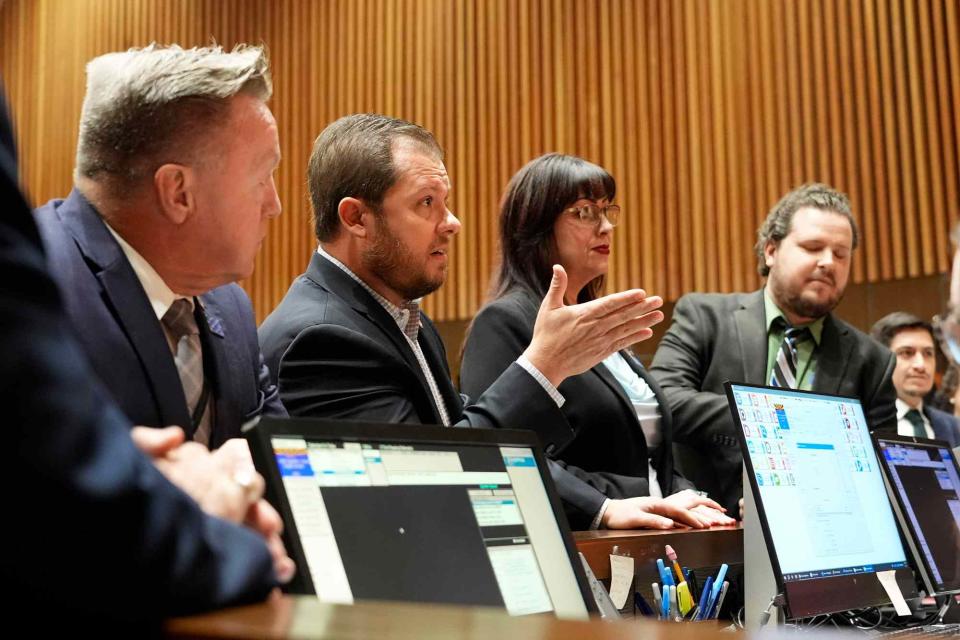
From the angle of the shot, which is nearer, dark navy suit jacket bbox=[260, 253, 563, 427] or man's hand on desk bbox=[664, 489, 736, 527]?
dark navy suit jacket bbox=[260, 253, 563, 427]

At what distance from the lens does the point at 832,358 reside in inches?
126

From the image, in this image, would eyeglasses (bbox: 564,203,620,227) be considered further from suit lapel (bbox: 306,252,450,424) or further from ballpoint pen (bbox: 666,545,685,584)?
ballpoint pen (bbox: 666,545,685,584)

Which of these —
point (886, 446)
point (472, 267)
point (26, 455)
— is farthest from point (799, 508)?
point (472, 267)

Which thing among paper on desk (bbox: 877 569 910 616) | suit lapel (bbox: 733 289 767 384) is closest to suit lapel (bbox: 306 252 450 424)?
paper on desk (bbox: 877 569 910 616)

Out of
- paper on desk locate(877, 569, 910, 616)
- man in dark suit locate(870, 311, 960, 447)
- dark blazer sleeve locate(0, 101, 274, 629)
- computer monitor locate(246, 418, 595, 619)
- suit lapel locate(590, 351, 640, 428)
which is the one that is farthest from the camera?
man in dark suit locate(870, 311, 960, 447)

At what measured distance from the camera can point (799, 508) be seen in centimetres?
199

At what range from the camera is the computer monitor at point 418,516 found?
Result: 1.12 m

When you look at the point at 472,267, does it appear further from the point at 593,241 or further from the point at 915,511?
the point at 915,511

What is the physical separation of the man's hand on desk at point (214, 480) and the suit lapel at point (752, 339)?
246cm

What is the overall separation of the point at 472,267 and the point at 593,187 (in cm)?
374

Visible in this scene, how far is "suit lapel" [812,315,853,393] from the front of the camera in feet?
10.3

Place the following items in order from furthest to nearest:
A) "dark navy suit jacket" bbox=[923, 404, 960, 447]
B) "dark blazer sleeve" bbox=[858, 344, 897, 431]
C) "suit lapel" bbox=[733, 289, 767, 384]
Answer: "dark navy suit jacket" bbox=[923, 404, 960, 447] < "suit lapel" bbox=[733, 289, 767, 384] < "dark blazer sleeve" bbox=[858, 344, 897, 431]

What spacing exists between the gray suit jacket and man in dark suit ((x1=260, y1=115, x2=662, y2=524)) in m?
0.88

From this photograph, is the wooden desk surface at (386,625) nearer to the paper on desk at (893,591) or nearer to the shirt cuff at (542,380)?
the shirt cuff at (542,380)
